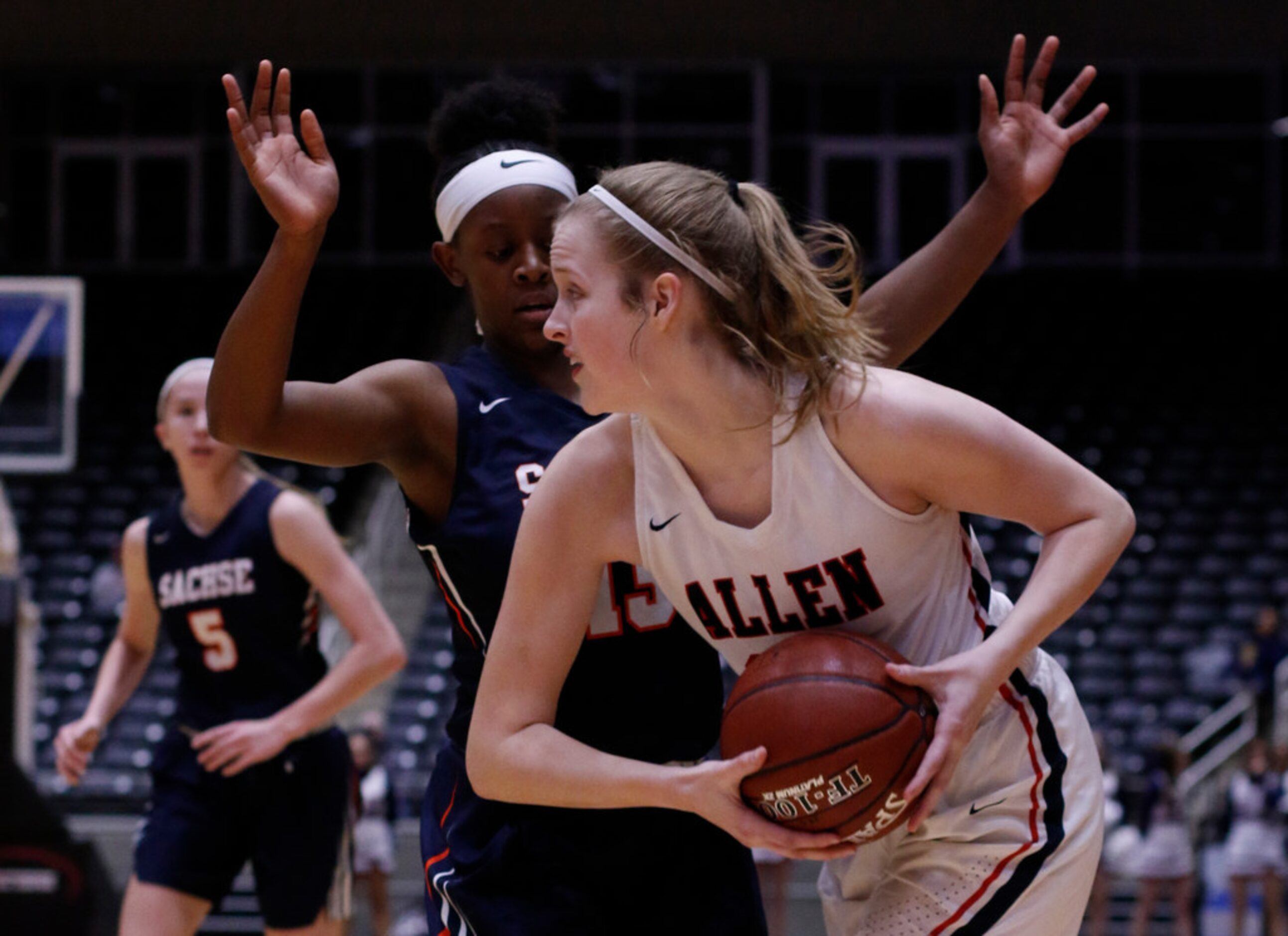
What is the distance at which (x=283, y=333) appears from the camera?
7.52ft

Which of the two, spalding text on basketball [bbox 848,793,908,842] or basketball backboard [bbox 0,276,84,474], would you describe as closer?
spalding text on basketball [bbox 848,793,908,842]

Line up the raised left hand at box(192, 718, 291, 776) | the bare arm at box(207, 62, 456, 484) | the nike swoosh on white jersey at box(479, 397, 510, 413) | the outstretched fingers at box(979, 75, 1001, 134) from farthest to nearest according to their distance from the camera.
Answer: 1. the raised left hand at box(192, 718, 291, 776)
2. the outstretched fingers at box(979, 75, 1001, 134)
3. the nike swoosh on white jersey at box(479, 397, 510, 413)
4. the bare arm at box(207, 62, 456, 484)

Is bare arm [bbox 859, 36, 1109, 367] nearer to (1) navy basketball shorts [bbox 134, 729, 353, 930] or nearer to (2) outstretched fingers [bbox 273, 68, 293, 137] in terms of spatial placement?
(2) outstretched fingers [bbox 273, 68, 293, 137]

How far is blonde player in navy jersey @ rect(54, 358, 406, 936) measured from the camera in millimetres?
4180

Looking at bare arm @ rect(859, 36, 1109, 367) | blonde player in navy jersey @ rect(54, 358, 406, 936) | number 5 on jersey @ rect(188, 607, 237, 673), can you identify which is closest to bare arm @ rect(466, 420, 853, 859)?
bare arm @ rect(859, 36, 1109, 367)

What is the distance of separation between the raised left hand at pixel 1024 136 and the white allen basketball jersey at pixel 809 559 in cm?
87

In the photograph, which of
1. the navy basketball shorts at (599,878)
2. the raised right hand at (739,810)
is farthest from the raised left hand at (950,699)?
the navy basketball shorts at (599,878)

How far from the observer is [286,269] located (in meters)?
2.29

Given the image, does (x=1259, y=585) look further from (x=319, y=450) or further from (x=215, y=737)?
(x=319, y=450)

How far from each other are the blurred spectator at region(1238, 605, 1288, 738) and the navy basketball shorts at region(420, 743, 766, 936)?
1032cm

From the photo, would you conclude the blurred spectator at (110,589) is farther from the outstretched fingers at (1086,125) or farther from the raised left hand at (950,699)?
the raised left hand at (950,699)

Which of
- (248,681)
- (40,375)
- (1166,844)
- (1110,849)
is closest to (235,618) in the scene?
(248,681)

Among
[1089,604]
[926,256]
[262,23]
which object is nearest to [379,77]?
[1089,604]

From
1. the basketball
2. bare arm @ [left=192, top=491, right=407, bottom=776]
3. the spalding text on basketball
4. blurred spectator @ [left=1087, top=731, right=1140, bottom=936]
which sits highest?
the basketball
